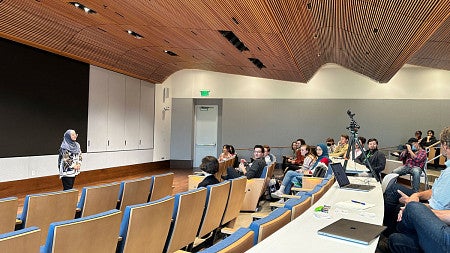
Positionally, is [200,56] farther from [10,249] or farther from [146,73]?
[10,249]

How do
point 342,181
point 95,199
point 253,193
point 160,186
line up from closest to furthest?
point 95,199, point 342,181, point 160,186, point 253,193

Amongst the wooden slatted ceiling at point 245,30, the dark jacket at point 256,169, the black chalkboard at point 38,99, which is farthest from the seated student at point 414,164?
the black chalkboard at point 38,99

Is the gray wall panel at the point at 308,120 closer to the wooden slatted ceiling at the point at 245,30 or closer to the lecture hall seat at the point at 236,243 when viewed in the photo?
the wooden slatted ceiling at the point at 245,30

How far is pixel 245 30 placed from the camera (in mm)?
7602

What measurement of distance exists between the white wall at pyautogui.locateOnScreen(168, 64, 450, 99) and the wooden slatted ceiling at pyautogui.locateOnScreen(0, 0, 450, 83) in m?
3.14

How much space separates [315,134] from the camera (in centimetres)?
1512

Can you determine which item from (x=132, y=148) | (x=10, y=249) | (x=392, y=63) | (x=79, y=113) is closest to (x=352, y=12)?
(x=392, y=63)

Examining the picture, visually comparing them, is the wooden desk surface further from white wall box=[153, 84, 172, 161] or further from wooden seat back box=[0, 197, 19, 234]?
white wall box=[153, 84, 172, 161]

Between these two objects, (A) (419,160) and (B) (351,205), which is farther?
(A) (419,160)

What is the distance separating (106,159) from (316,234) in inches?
396

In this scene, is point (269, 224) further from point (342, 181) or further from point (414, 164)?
point (414, 164)

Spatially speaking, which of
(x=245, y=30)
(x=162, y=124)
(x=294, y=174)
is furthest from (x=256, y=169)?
(x=162, y=124)

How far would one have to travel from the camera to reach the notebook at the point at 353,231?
6.84ft

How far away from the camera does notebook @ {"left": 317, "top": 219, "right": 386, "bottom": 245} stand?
2.08m
